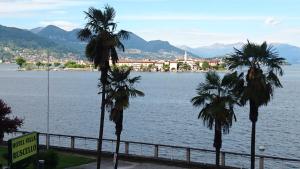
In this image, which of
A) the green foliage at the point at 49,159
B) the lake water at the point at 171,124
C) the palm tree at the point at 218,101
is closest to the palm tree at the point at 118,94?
the green foliage at the point at 49,159

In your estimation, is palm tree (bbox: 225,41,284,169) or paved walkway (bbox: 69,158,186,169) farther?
paved walkway (bbox: 69,158,186,169)

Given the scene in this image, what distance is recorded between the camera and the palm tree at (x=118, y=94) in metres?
31.4

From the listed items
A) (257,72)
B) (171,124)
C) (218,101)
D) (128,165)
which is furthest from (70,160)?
(171,124)

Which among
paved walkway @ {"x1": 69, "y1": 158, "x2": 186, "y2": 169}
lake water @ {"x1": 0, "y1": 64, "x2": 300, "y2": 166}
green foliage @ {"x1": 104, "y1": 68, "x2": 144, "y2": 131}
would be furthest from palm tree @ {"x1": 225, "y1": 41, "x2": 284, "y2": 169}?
lake water @ {"x1": 0, "y1": 64, "x2": 300, "y2": 166}

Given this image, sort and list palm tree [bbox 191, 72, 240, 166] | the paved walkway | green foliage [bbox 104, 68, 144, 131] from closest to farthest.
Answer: palm tree [bbox 191, 72, 240, 166] → green foliage [bbox 104, 68, 144, 131] → the paved walkway

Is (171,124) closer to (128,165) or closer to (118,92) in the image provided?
(128,165)

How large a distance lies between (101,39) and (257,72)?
990 cm

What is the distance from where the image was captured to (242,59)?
2928 centimetres

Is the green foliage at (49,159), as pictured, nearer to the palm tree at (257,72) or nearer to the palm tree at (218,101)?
the palm tree at (218,101)

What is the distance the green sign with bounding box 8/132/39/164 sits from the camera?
15980 mm

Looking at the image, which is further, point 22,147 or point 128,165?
point 128,165

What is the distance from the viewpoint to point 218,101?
28938 millimetres

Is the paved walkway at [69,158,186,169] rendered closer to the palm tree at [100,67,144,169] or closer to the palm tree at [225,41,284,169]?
the palm tree at [100,67,144,169]

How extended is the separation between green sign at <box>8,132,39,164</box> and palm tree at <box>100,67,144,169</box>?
14.2m
